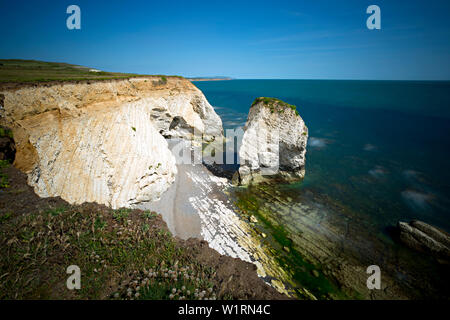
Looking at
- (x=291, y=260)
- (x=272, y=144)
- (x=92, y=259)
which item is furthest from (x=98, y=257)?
(x=272, y=144)

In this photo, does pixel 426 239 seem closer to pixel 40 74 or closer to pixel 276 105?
pixel 276 105

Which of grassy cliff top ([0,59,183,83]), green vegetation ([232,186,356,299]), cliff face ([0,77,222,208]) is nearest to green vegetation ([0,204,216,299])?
cliff face ([0,77,222,208])

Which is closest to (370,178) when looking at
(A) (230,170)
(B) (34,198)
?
(A) (230,170)

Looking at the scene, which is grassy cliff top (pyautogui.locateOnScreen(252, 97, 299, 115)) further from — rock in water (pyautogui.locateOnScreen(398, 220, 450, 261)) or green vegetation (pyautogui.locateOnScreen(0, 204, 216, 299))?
green vegetation (pyautogui.locateOnScreen(0, 204, 216, 299))

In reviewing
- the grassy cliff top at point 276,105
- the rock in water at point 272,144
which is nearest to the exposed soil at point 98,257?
the rock in water at point 272,144

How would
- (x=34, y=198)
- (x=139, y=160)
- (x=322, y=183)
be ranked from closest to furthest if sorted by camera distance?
(x=34, y=198) → (x=139, y=160) → (x=322, y=183)

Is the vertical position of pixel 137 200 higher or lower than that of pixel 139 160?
lower
